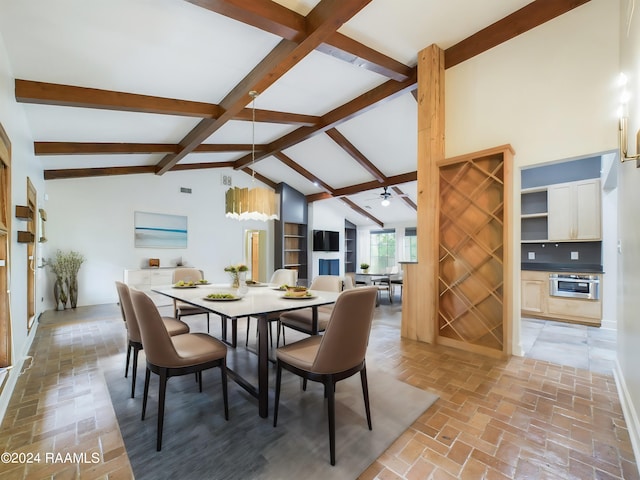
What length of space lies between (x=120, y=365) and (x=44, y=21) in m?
2.87

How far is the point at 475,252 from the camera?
3.27m

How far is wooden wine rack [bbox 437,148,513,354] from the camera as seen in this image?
10.0 ft

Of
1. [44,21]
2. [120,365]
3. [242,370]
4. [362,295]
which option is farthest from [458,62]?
[120,365]

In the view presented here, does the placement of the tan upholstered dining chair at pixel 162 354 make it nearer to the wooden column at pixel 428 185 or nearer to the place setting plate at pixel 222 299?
the place setting plate at pixel 222 299

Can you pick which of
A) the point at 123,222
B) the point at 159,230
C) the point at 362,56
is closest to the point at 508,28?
the point at 362,56

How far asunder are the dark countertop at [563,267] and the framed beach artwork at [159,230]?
7.07m

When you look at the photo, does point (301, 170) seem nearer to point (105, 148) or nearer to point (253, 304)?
point (105, 148)

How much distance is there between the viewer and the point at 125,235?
6.10m

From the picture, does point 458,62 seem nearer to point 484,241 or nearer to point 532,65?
point 532,65

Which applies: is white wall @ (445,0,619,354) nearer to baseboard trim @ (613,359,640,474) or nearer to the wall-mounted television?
baseboard trim @ (613,359,640,474)

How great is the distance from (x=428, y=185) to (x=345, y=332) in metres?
2.52

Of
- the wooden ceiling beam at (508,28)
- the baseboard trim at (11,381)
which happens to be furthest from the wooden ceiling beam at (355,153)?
the baseboard trim at (11,381)

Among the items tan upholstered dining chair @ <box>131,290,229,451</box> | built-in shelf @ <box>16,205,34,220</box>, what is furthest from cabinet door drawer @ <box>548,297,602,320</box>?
built-in shelf @ <box>16,205,34,220</box>

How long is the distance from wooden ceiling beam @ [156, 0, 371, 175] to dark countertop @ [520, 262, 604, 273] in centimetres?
469
